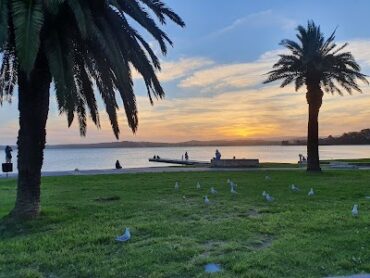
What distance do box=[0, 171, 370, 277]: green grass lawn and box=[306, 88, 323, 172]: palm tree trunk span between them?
533 inches

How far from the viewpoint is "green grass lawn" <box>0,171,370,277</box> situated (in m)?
6.45

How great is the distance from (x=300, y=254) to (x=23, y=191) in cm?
672

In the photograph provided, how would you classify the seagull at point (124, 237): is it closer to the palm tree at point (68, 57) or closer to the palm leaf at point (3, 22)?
the palm tree at point (68, 57)

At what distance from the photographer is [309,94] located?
88.9 feet

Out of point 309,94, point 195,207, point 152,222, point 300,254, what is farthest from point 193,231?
point 309,94

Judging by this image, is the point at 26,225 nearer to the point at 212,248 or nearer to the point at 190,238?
the point at 190,238

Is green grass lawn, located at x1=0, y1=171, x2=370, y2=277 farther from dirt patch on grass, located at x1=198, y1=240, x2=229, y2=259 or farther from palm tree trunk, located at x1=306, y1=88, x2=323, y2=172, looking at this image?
palm tree trunk, located at x1=306, y1=88, x2=323, y2=172

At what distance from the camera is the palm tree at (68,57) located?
8977 mm

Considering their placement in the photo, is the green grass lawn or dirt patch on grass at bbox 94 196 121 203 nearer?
the green grass lawn

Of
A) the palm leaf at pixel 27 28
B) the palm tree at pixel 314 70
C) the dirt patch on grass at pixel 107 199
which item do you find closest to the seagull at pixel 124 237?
the palm leaf at pixel 27 28

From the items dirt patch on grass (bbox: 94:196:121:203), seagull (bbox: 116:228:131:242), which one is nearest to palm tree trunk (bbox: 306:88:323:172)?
dirt patch on grass (bbox: 94:196:121:203)

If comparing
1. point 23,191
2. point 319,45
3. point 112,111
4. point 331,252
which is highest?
point 319,45

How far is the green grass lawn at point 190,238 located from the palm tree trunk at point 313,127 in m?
13.5

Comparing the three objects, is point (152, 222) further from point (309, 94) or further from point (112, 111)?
point (309, 94)
